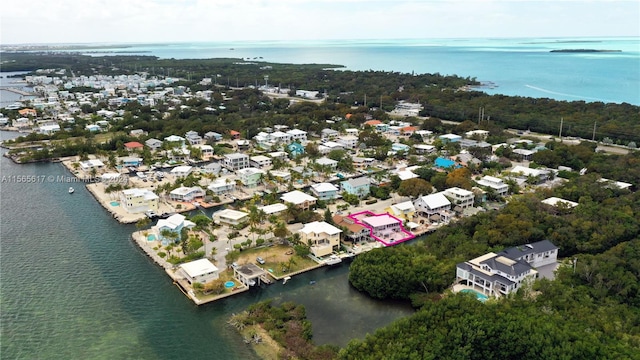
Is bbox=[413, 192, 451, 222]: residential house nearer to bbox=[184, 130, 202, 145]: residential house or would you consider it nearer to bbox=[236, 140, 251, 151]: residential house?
bbox=[236, 140, 251, 151]: residential house

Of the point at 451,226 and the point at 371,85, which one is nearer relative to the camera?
the point at 451,226

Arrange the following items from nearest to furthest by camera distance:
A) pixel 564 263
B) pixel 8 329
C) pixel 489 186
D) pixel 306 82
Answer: pixel 8 329 < pixel 564 263 < pixel 489 186 < pixel 306 82

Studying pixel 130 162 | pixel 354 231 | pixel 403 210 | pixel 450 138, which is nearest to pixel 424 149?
pixel 450 138

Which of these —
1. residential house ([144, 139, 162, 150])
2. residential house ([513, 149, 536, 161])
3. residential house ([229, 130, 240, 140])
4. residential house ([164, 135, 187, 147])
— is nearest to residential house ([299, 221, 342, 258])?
residential house ([164, 135, 187, 147])

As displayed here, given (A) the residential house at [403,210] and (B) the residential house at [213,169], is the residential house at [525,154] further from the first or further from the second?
(B) the residential house at [213,169]

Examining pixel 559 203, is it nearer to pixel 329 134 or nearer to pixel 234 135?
pixel 329 134

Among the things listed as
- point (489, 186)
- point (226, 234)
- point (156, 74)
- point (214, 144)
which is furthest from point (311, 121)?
point (156, 74)

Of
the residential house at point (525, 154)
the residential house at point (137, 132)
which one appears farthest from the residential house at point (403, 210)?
the residential house at point (137, 132)

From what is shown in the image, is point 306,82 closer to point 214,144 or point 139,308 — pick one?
point 214,144
